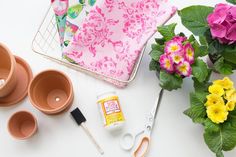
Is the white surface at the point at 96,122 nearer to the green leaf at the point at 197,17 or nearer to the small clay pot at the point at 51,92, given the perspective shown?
the small clay pot at the point at 51,92

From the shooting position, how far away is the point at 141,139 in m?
0.79

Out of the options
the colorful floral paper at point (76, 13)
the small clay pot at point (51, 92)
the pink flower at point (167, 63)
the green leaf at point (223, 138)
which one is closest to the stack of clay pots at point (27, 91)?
the small clay pot at point (51, 92)

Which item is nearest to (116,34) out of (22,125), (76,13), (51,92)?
(76,13)

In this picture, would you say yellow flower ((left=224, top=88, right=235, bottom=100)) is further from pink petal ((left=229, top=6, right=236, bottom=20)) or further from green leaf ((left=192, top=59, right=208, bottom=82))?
pink petal ((left=229, top=6, right=236, bottom=20))

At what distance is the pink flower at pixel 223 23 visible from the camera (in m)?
0.68

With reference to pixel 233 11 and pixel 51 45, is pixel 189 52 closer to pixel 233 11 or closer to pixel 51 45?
pixel 233 11

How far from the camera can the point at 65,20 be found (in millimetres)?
803

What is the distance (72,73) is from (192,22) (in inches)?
12.9

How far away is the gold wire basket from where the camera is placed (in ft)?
2.69

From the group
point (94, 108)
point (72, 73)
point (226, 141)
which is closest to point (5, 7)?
point (72, 73)

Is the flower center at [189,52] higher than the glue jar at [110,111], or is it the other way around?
the flower center at [189,52]

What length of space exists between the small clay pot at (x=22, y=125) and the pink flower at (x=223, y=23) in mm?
465

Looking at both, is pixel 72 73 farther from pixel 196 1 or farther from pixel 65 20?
pixel 196 1

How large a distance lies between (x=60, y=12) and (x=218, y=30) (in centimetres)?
37
